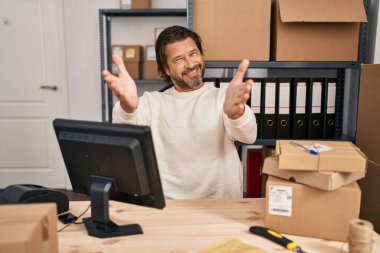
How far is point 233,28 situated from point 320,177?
1214 millimetres

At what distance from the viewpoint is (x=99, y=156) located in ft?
3.22

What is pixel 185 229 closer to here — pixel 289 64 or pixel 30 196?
pixel 30 196

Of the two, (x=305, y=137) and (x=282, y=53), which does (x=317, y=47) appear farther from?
(x=305, y=137)

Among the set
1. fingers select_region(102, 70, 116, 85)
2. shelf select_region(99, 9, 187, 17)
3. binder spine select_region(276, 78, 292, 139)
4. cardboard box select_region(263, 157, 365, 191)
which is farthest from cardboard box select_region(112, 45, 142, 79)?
cardboard box select_region(263, 157, 365, 191)

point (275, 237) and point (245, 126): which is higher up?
point (245, 126)

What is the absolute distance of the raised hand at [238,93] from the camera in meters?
1.18

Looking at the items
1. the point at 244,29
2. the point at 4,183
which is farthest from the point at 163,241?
the point at 4,183

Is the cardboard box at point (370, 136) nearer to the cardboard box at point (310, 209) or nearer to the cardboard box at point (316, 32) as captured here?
the cardboard box at point (316, 32)

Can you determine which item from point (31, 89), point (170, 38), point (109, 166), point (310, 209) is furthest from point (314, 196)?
point (31, 89)

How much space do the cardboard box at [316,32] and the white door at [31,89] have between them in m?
2.18

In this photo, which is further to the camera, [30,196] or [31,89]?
[31,89]

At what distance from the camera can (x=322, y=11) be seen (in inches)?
74.4

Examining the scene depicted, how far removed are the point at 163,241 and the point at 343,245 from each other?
1.60 ft

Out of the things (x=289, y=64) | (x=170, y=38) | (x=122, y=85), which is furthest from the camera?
(x=289, y=64)
